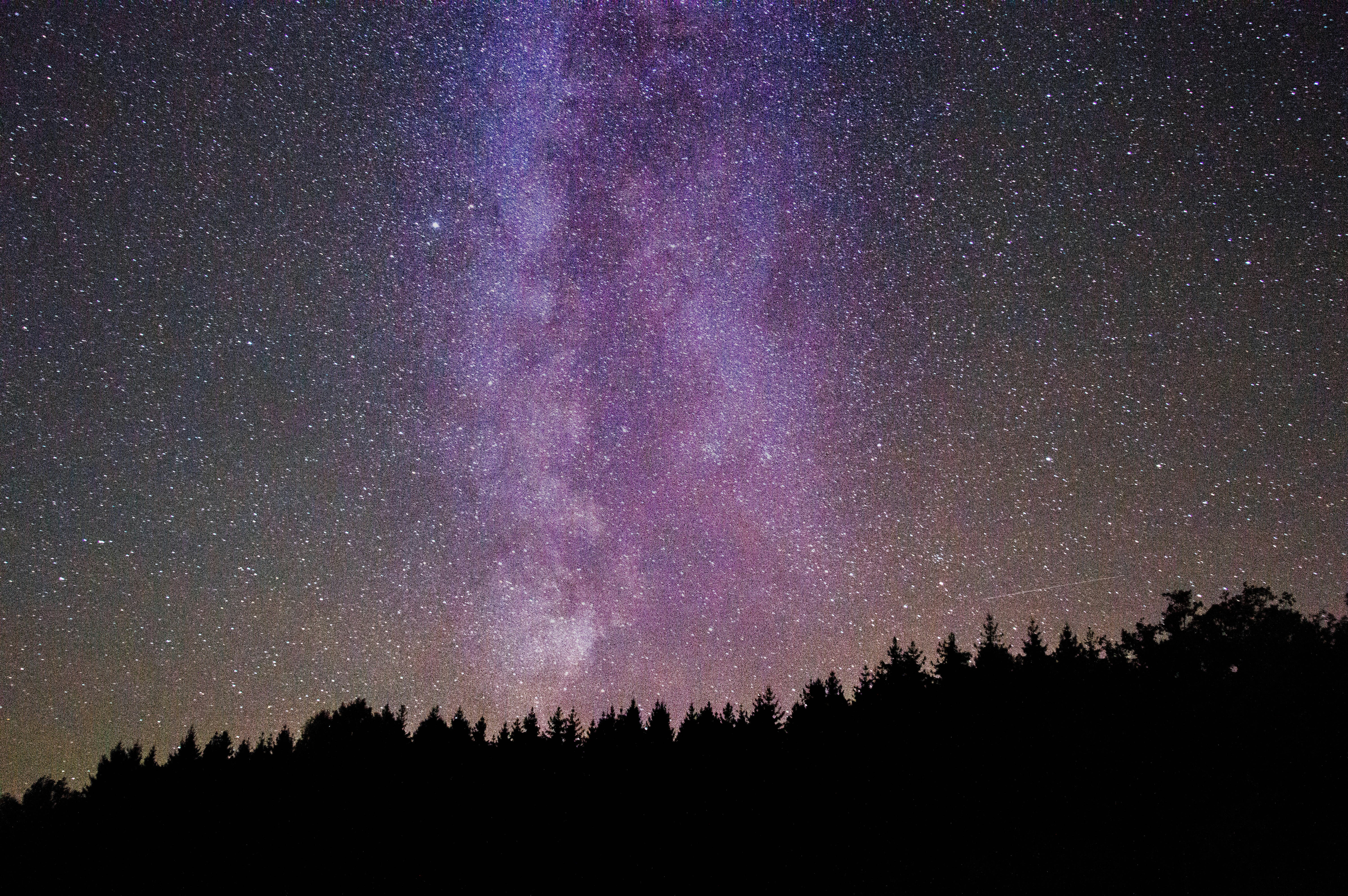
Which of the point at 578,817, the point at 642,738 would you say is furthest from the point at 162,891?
the point at 642,738

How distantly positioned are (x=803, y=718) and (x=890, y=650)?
4816mm

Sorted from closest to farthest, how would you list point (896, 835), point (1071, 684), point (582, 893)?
point (896, 835) → point (1071, 684) → point (582, 893)

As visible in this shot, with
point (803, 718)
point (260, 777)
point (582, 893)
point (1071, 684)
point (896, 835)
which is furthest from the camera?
point (260, 777)

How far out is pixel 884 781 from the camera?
26.7 metres

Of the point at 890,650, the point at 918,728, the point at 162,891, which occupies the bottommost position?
the point at 162,891

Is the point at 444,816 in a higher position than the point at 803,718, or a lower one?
lower

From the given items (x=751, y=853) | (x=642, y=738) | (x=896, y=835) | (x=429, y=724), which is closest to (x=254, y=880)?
(x=429, y=724)

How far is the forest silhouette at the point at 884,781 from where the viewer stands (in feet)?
72.6

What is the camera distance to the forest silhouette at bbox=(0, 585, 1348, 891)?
72.6 feet

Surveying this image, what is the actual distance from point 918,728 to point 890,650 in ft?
17.1

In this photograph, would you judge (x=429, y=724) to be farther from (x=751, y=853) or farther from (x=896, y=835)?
(x=896, y=835)

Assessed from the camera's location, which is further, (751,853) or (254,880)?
(254,880)

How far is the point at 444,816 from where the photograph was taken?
3397cm

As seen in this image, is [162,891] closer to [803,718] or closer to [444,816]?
[444,816]
